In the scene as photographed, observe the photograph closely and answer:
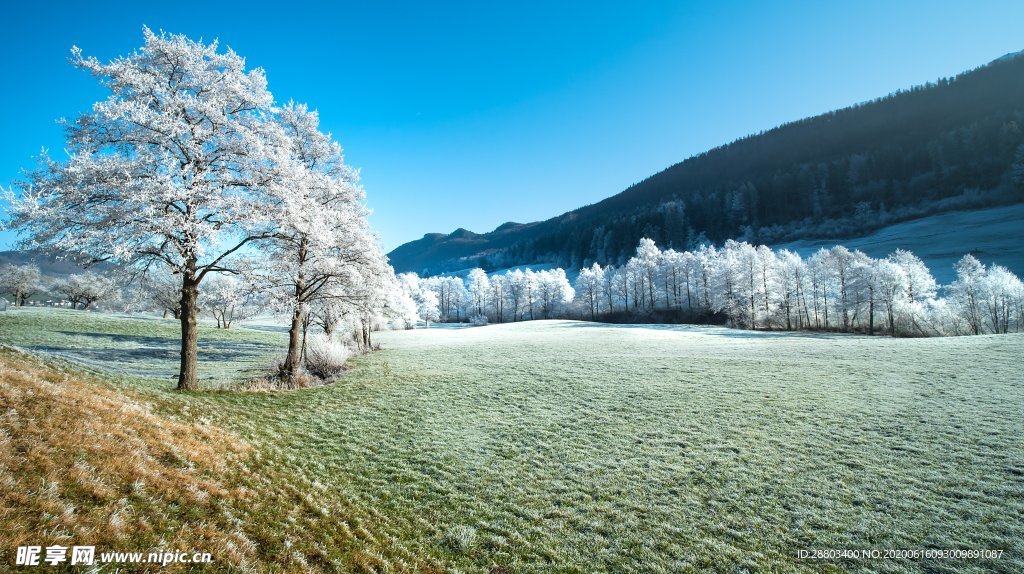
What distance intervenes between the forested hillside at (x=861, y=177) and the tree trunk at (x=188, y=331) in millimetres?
131522

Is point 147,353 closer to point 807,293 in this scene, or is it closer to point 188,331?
point 188,331

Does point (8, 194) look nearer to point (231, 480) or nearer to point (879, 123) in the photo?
point (231, 480)

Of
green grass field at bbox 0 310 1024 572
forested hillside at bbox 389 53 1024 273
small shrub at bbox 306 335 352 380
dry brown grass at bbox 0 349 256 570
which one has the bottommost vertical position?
green grass field at bbox 0 310 1024 572

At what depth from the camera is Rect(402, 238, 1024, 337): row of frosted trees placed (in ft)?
147

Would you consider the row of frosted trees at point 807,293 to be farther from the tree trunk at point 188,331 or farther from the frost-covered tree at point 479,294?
the tree trunk at point 188,331

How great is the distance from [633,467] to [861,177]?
585 ft

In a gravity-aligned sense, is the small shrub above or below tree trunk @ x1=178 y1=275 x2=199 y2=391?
below

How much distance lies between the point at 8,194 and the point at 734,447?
21.5 metres

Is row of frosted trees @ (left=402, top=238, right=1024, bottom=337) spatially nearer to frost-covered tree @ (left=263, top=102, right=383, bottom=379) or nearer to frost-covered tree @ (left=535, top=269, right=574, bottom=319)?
frost-covered tree @ (left=535, top=269, right=574, bottom=319)

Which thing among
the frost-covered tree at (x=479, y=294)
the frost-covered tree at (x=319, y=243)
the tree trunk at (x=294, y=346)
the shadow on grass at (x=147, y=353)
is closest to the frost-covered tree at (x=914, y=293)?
the frost-covered tree at (x=319, y=243)

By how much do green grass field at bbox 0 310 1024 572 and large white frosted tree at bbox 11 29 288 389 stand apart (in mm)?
4392

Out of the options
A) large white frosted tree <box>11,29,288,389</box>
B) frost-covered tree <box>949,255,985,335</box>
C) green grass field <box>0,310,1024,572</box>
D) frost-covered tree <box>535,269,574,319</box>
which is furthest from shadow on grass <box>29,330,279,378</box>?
frost-covered tree <box>949,255,985,335</box>

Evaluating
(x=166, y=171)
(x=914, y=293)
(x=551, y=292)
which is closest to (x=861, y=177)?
(x=914, y=293)

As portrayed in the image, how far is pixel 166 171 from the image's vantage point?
1136 centimetres
